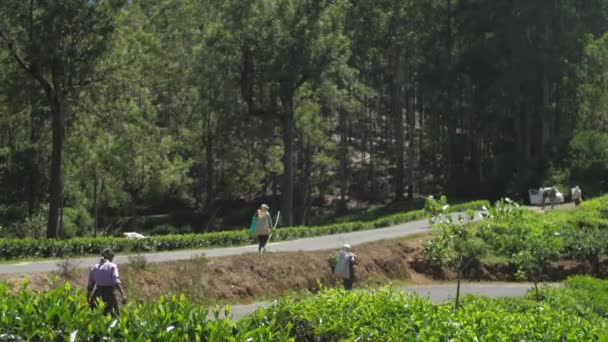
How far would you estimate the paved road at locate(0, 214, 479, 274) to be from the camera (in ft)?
70.8

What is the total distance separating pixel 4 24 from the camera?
2992 centimetres

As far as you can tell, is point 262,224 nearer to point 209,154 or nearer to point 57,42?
point 57,42

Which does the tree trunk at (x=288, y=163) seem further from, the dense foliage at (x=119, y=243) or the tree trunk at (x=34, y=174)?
the tree trunk at (x=34, y=174)

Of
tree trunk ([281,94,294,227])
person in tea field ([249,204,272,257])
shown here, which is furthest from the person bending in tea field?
tree trunk ([281,94,294,227])

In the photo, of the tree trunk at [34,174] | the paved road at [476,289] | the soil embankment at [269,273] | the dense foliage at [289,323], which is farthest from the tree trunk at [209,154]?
the dense foliage at [289,323]

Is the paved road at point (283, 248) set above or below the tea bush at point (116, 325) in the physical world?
below

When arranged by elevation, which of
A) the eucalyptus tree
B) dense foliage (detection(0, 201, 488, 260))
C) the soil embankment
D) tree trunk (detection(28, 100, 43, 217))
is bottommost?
the soil embankment

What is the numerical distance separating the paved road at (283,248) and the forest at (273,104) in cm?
785

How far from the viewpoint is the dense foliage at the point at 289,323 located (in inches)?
305

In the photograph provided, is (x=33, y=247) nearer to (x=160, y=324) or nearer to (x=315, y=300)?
(x=315, y=300)

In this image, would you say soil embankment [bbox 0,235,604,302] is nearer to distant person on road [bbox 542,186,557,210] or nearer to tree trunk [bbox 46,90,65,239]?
tree trunk [bbox 46,90,65,239]

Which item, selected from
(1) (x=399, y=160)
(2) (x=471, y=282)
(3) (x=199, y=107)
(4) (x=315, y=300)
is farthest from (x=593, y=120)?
(4) (x=315, y=300)

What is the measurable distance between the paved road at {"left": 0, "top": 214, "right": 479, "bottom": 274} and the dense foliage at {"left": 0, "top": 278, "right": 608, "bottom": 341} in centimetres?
1175

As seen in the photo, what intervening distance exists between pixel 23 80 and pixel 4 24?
9.75 ft
